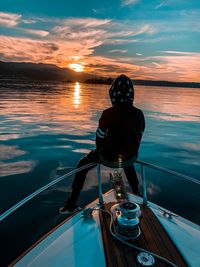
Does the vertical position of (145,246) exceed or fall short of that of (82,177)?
it falls short

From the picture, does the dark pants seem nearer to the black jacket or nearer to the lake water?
the black jacket

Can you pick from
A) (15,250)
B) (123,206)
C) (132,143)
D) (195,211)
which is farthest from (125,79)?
(195,211)

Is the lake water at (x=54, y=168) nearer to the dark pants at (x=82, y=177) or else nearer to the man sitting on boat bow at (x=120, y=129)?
the dark pants at (x=82, y=177)

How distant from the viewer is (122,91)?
414cm

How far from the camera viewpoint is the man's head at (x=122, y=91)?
414 centimetres

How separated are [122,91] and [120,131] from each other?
627 mm

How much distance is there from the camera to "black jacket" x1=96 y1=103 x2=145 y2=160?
3953mm

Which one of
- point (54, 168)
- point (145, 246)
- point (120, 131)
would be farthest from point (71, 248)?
point (54, 168)

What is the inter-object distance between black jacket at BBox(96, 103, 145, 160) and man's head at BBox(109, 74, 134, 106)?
93mm

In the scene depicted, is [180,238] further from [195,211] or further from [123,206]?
[195,211]

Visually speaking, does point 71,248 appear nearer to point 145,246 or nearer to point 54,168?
point 145,246

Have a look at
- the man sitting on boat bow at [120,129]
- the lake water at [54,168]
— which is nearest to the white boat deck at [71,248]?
the man sitting on boat bow at [120,129]

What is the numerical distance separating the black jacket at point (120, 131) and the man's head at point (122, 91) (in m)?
0.09

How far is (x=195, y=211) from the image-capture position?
6867mm
